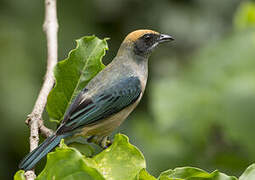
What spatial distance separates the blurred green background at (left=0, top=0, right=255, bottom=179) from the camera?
20.4ft

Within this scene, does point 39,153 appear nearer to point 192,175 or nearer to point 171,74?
point 192,175

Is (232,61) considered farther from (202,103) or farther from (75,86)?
(75,86)

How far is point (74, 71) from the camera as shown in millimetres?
4422

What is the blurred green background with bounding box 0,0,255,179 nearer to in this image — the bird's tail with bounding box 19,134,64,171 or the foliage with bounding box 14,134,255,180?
the bird's tail with bounding box 19,134,64,171

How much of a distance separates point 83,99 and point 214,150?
2415 mm

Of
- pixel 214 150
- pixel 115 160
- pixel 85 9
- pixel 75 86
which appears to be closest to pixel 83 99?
pixel 75 86

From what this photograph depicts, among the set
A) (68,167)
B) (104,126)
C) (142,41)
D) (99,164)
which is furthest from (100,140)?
(68,167)

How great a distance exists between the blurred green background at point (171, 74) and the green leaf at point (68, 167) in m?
3.25

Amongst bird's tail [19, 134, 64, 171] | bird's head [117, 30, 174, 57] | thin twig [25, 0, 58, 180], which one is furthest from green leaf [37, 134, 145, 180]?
bird's head [117, 30, 174, 57]

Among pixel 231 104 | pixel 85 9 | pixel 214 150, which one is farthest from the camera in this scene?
pixel 85 9

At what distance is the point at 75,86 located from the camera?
454 cm

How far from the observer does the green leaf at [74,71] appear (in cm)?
436

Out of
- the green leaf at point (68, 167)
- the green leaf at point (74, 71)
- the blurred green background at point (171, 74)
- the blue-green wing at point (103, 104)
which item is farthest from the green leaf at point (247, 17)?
the green leaf at point (68, 167)

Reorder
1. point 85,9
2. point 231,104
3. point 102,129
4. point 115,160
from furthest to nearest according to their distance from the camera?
point 85,9 < point 231,104 < point 102,129 < point 115,160
